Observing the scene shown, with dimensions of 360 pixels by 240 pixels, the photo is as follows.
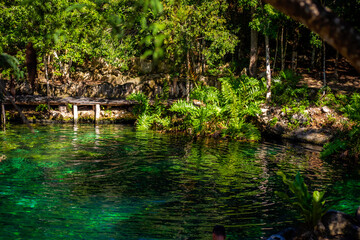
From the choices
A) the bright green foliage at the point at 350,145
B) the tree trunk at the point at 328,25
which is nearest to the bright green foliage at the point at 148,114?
the bright green foliage at the point at 350,145

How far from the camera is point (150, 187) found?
9633 mm

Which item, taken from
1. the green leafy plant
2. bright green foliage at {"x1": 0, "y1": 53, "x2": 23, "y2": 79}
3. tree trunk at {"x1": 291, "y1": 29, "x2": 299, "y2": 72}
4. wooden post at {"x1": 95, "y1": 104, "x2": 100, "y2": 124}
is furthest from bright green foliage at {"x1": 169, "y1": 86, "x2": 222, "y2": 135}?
bright green foliage at {"x1": 0, "y1": 53, "x2": 23, "y2": 79}

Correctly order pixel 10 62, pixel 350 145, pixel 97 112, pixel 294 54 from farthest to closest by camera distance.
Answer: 1. pixel 294 54
2. pixel 97 112
3. pixel 350 145
4. pixel 10 62

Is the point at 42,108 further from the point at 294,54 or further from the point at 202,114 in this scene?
the point at 294,54

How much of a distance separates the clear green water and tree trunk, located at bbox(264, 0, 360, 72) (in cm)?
453

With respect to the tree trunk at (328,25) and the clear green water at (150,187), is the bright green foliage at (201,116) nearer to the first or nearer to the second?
the clear green water at (150,187)

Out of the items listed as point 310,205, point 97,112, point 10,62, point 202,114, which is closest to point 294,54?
point 202,114

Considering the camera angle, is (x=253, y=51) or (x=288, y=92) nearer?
(x=288, y=92)

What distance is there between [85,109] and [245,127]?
1368 centimetres

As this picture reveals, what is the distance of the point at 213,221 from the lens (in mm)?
7191

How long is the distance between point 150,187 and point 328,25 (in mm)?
7454

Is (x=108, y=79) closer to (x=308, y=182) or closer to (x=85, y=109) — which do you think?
(x=85, y=109)

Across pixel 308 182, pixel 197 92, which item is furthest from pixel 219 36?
pixel 308 182

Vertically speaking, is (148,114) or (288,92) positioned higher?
(288,92)
